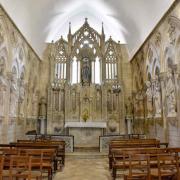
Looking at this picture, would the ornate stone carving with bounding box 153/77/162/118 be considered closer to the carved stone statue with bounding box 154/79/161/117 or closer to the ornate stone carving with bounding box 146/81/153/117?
the carved stone statue with bounding box 154/79/161/117

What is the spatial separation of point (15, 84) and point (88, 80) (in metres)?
6.86

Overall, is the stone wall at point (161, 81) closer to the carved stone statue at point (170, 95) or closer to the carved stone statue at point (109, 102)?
the carved stone statue at point (170, 95)

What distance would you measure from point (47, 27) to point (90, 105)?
6770mm

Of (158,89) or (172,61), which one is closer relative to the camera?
(172,61)

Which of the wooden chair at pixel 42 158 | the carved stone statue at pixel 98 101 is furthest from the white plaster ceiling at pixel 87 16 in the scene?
the wooden chair at pixel 42 158

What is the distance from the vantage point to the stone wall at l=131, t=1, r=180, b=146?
386 inches

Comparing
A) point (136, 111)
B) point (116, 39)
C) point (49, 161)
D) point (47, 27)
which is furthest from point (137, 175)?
point (116, 39)

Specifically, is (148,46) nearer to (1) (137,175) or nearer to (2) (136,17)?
(2) (136,17)

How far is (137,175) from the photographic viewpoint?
452cm

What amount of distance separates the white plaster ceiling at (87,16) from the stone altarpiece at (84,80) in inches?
45.6

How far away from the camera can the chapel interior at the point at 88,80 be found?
9742 mm

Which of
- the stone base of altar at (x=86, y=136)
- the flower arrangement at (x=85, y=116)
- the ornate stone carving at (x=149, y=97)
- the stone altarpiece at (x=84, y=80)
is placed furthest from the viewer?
the stone altarpiece at (x=84, y=80)

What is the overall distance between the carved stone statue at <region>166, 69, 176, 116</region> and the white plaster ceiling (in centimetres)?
328

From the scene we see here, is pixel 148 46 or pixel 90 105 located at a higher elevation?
pixel 148 46
